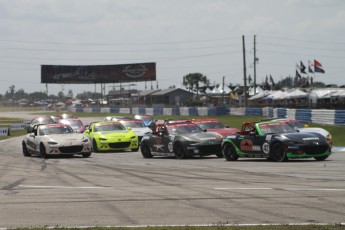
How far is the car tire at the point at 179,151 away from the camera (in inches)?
856

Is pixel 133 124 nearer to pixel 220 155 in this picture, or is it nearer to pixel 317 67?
pixel 220 155

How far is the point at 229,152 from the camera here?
2038cm

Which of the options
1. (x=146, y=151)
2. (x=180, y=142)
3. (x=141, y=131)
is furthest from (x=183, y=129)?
(x=141, y=131)

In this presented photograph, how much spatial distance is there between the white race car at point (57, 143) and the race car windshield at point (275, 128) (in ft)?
23.5

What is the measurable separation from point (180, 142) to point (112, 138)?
569 cm

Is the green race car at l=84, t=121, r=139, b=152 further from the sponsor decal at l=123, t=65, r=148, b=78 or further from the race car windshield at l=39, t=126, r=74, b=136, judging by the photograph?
the sponsor decal at l=123, t=65, r=148, b=78

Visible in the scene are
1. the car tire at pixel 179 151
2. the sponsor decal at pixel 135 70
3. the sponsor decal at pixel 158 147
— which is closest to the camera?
the car tire at pixel 179 151

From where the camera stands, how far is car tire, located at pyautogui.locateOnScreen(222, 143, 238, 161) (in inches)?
795

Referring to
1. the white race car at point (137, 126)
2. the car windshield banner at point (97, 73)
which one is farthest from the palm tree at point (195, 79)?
the white race car at point (137, 126)

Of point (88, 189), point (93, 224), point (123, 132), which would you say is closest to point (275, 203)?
point (93, 224)

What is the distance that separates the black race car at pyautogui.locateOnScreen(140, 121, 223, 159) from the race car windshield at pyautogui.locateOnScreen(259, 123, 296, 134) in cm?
238

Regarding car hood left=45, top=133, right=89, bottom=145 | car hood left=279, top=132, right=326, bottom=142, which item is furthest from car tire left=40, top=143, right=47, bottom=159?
car hood left=279, top=132, right=326, bottom=142

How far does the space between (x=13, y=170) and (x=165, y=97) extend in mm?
110409

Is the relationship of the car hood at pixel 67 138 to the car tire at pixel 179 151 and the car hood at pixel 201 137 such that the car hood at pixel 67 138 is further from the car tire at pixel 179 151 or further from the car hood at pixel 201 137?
the car hood at pixel 201 137
